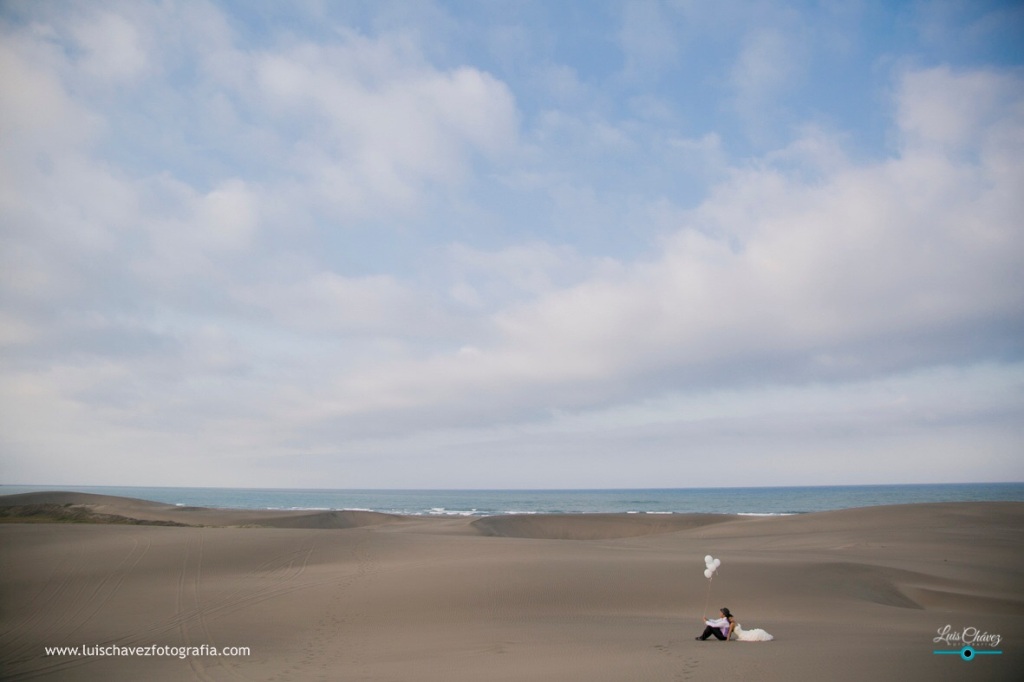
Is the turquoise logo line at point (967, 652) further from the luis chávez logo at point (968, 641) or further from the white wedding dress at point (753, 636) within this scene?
the white wedding dress at point (753, 636)

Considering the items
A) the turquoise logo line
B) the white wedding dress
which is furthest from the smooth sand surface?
the white wedding dress

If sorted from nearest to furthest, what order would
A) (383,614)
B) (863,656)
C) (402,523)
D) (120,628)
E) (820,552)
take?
(863,656)
(120,628)
(383,614)
(820,552)
(402,523)

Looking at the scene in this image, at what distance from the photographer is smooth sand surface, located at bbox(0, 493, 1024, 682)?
9.45 metres

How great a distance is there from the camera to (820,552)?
71.5 ft

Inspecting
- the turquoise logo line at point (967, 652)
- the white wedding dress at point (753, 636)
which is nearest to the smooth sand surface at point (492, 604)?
the turquoise logo line at point (967, 652)

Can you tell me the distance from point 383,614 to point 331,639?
2.11m

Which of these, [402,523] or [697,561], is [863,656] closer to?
[697,561]

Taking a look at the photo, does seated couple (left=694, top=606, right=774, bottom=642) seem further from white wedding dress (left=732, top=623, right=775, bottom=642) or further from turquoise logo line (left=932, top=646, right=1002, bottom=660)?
turquoise logo line (left=932, top=646, right=1002, bottom=660)

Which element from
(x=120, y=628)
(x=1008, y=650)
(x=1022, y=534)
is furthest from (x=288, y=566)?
(x=1022, y=534)

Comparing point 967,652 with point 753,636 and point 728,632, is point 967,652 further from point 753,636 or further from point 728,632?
point 728,632

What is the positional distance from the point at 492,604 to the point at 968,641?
9349mm

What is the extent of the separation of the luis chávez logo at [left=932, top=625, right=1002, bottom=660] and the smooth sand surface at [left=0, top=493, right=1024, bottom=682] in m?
0.19

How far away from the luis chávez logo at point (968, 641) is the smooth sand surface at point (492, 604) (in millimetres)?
193

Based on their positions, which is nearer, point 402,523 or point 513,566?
point 513,566
